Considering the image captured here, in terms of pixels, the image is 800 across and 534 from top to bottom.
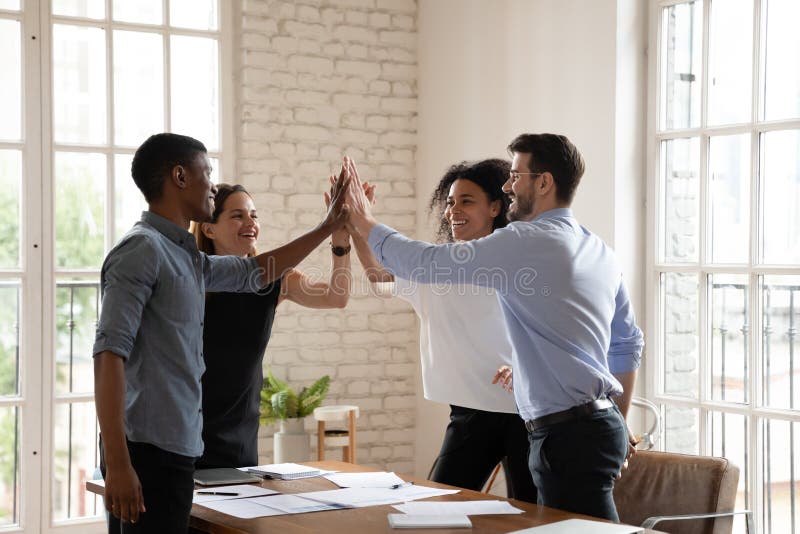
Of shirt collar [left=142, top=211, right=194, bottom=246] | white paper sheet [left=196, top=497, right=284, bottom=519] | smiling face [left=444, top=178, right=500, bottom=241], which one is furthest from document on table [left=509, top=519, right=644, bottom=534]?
smiling face [left=444, top=178, right=500, bottom=241]

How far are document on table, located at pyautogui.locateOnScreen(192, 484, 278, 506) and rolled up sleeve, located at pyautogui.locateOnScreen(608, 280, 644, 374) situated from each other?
1039 mm

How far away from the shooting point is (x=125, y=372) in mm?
2062

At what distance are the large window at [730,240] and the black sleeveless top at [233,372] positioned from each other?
1.92 meters

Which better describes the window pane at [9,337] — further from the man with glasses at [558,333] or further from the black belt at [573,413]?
the black belt at [573,413]

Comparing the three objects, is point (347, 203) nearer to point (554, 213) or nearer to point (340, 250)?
point (340, 250)

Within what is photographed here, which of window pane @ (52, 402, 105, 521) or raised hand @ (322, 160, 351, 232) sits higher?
raised hand @ (322, 160, 351, 232)

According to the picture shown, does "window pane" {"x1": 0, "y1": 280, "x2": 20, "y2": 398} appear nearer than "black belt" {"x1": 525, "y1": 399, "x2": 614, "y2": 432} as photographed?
No

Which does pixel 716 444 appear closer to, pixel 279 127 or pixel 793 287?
pixel 793 287

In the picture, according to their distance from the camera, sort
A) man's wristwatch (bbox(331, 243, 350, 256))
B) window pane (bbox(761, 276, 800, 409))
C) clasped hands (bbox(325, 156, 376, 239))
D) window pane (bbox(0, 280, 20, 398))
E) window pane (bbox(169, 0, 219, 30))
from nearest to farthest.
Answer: clasped hands (bbox(325, 156, 376, 239)) < man's wristwatch (bbox(331, 243, 350, 256)) < window pane (bbox(761, 276, 800, 409)) < window pane (bbox(0, 280, 20, 398)) < window pane (bbox(169, 0, 219, 30))

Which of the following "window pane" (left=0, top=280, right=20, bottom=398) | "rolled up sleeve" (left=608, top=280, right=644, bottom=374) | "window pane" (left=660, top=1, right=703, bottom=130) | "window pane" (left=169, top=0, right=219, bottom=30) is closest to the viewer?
"rolled up sleeve" (left=608, top=280, right=644, bottom=374)

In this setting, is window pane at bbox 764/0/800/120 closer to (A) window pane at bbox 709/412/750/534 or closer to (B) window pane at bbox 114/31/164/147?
(A) window pane at bbox 709/412/750/534

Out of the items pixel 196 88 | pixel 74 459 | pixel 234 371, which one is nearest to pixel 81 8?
pixel 196 88

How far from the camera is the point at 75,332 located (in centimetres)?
471

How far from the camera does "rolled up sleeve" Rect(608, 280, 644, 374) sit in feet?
9.03
